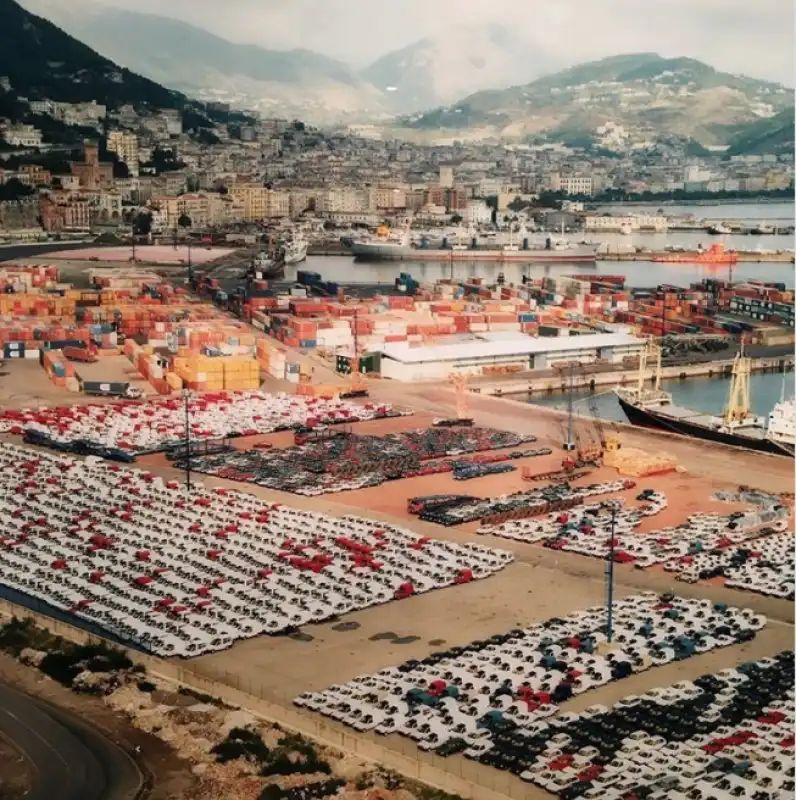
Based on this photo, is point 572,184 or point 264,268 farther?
point 572,184

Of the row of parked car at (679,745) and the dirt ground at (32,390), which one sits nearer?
the row of parked car at (679,745)

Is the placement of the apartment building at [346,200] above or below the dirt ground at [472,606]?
above

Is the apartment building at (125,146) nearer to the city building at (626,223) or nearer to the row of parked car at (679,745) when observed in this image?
the city building at (626,223)

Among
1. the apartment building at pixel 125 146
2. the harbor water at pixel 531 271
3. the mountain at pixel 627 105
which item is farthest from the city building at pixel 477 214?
the apartment building at pixel 125 146

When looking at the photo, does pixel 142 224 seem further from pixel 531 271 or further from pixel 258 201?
pixel 531 271

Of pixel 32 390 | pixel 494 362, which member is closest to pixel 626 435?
pixel 494 362

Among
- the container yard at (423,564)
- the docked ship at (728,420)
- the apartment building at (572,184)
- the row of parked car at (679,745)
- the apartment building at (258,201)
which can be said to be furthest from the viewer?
the apartment building at (572,184)
